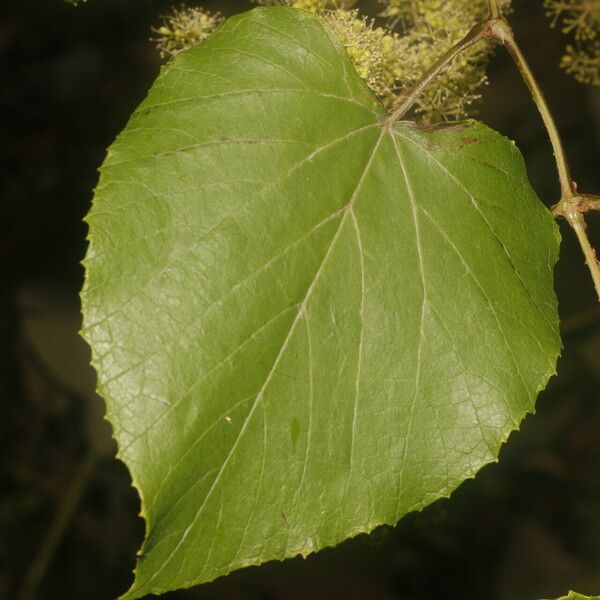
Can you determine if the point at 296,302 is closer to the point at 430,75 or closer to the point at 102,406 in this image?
the point at 430,75

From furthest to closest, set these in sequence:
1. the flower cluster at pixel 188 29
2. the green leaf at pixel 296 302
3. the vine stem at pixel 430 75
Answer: the flower cluster at pixel 188 29 → the vine stem at pixel 430 75 → the green leaf at pixel 296 302

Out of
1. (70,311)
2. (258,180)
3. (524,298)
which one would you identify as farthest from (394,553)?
(258,180)

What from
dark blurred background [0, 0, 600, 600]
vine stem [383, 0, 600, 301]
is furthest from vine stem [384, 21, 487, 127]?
dark blurred background [0, 0, 600, 600]

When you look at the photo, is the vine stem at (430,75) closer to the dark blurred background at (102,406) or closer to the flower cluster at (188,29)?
the flower cluster at (188,29)

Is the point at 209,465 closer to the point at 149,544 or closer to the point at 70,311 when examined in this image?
the point at 149,544

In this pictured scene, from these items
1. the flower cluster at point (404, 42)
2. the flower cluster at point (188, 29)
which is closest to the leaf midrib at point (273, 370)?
the flower cluster at point (404, 42)

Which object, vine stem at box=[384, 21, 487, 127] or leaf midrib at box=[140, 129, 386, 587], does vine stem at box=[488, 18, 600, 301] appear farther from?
leaf midrib at box=[140, 129, 386, 587]

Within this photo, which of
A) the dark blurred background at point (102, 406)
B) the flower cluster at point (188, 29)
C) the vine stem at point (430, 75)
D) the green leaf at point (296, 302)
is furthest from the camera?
the dark blurred background at point (102, 406)
